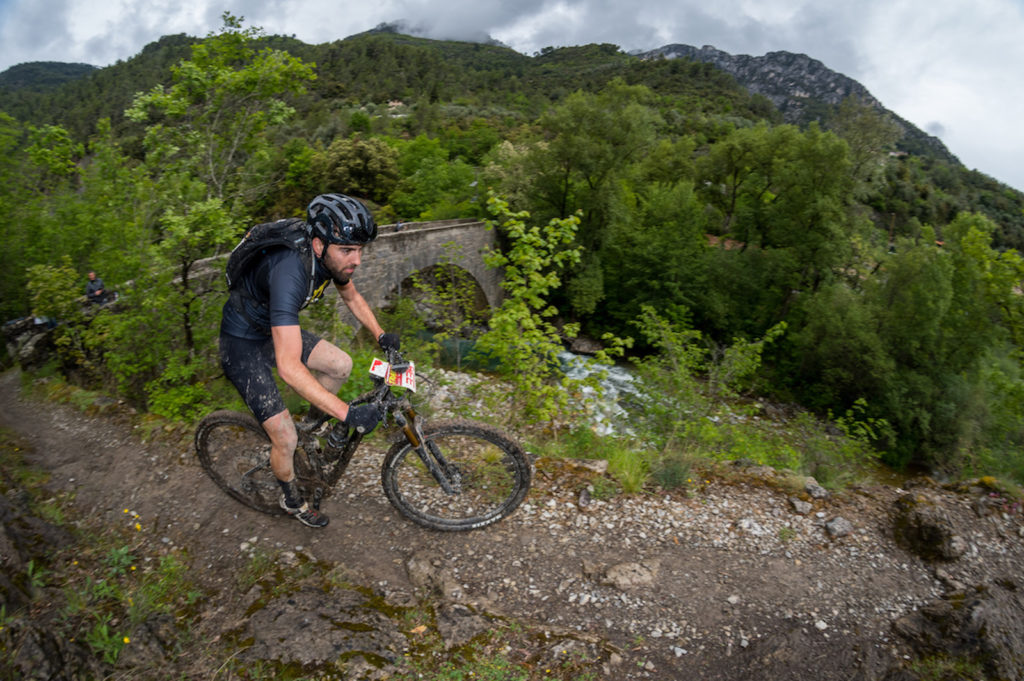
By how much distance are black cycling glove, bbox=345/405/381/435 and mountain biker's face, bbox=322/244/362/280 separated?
2.62 feet

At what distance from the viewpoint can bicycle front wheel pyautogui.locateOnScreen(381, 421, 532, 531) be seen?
3.53 metres

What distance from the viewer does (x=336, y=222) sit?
2.80 meters

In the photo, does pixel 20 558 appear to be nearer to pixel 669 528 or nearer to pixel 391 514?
pixel 391 514

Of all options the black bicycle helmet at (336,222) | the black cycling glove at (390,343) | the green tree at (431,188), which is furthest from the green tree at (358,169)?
the black bicycle helmet at (336,222)

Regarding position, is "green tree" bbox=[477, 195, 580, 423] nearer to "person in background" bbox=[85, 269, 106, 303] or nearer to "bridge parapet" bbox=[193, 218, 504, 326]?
"person in background" bbox=[85, 269, 106, 303]

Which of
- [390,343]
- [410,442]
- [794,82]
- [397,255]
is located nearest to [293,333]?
[390,343]

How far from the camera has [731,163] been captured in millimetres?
25688

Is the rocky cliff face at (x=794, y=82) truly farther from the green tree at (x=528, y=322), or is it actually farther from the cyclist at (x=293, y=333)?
the cyclist at (x=293, y=333)

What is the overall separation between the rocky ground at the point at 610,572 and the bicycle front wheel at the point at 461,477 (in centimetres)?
17

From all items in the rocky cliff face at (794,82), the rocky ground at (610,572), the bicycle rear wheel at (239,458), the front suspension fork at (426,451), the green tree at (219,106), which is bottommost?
the rocky ground at (610,572)

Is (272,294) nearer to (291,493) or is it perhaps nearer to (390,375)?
(390,375)

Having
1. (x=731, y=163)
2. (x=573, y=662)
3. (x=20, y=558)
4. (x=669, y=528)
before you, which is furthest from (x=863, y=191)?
(x=20, y=558)

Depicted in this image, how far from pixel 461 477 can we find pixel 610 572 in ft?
3.92

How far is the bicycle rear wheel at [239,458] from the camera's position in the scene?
3.77 meters
